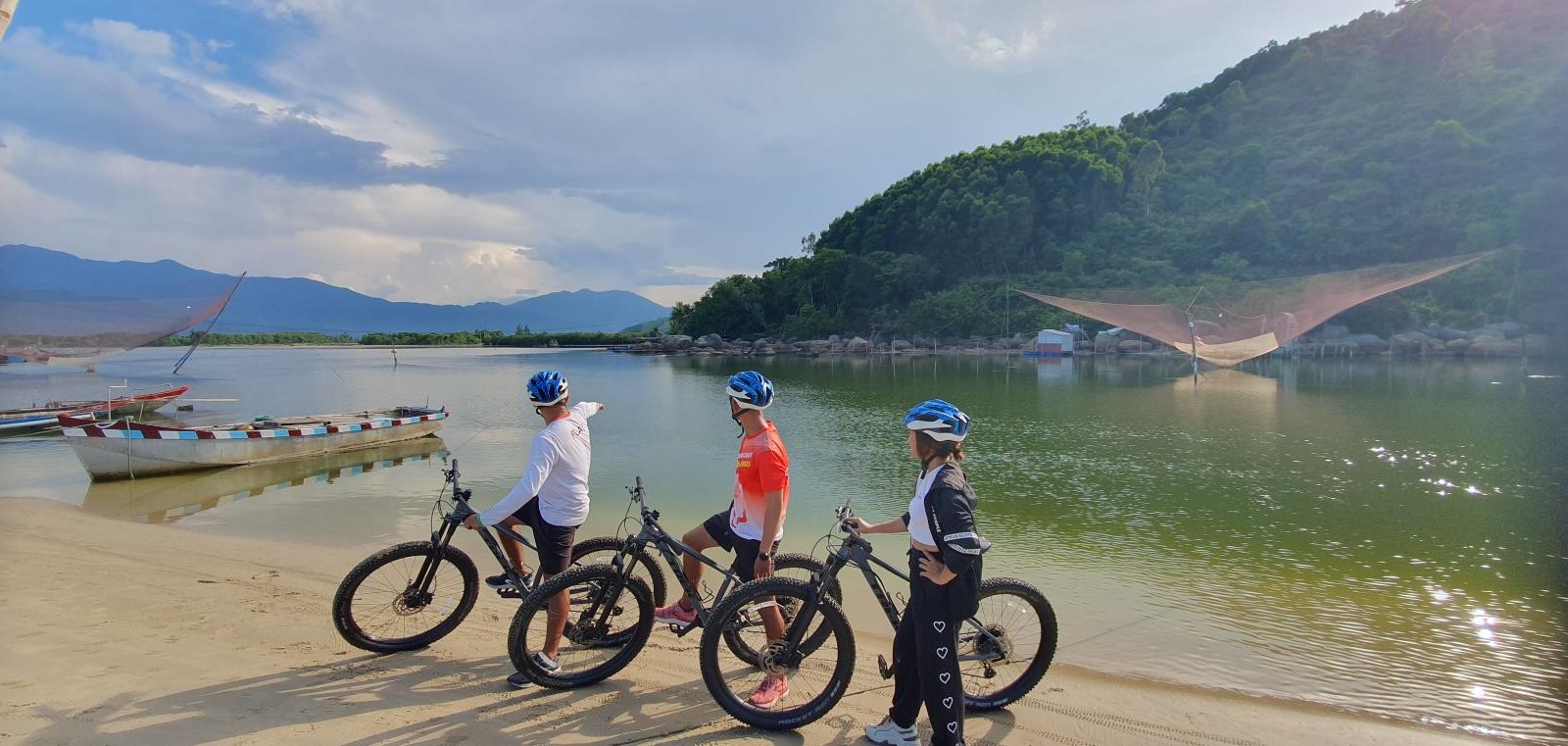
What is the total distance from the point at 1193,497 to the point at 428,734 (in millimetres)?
11943

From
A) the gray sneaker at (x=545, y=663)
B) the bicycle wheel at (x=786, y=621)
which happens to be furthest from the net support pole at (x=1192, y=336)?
the gray sneaker at (x=545, y=663)

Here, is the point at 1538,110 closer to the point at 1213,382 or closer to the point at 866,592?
the point at 1213,382

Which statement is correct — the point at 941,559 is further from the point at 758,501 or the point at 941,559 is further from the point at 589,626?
the point at 589,626

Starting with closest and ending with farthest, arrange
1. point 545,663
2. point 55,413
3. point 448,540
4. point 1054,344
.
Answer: point 545,663, point 448,540, point 55,413, point 1054,344

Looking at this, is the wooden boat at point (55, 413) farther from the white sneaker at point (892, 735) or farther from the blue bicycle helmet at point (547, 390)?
the white sneaker at point (892, 735)

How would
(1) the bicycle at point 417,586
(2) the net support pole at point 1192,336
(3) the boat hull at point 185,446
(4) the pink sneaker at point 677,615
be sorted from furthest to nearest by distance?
(2) the net support pole at point 1192,336 < (3) the boat hull at point 185,446 < (1) the bicycle at point 417,586 < (4) the pink sneaker at point 677,615

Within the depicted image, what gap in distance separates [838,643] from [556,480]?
1.80m

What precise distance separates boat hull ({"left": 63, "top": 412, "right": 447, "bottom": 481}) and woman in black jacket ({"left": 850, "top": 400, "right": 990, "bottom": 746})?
16.1 metres

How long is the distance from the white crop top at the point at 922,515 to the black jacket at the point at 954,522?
1.0 inches

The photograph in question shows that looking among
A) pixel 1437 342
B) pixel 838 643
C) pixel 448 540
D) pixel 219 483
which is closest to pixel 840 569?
pixel 838 643

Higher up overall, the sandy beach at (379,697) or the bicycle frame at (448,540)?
the bicycle frame at (448,540)

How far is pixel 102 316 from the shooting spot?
30109mm

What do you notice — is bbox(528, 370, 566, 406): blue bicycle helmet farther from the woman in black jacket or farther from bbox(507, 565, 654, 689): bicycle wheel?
the woman in black jacket

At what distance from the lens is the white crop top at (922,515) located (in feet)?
10.3
